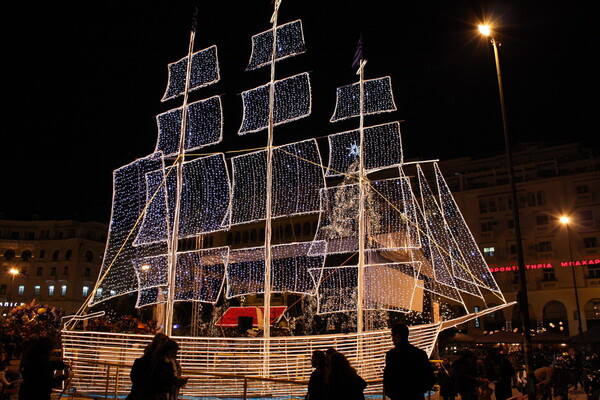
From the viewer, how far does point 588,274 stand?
42.2m

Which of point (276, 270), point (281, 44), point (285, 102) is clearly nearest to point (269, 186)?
point (285, 102)

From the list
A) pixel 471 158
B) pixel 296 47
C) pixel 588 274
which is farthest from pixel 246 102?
pixel 471 158

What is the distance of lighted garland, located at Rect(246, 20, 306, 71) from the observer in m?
20.3

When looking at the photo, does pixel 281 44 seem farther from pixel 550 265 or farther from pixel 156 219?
pixel 550 265

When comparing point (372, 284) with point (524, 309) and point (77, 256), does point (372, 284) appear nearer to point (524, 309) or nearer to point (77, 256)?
point (524, 309)

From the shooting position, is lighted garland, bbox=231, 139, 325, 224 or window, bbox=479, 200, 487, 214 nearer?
lighted garland, bbox=231, 139, 325, 224

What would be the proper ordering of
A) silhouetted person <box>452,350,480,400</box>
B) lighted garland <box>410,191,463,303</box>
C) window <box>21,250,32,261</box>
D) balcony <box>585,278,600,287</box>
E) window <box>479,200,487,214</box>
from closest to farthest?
silhouetted person <box>452,350,480,400</box> → lighted garland <box>410,191,463,303</box> → balcony <box>585,278,600,287</box> → window <box>479,200,487,214</box> → window <box>21,250,32,261</box>

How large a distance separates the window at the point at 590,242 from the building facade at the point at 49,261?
59727 mm

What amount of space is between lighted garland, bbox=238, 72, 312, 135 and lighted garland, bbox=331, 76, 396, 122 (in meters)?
3.65

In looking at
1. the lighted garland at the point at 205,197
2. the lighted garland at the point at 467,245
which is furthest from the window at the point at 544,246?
the lighted garland at the point at 205,197

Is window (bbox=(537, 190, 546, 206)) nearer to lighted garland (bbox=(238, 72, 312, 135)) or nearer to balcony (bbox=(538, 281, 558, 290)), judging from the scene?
balcony (bbox=(538, 281, 558, 290))

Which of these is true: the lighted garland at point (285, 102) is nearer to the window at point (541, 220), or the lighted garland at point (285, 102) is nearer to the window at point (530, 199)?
the window at point (541, 220)

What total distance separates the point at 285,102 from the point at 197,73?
4.25 m

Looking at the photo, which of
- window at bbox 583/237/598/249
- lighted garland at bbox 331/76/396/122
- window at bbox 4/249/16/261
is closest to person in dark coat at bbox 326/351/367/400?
lighted garland at bbox 331/76/396/122
